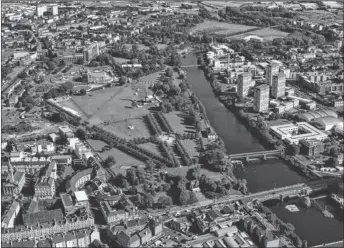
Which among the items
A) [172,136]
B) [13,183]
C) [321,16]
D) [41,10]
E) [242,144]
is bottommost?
[242,144]

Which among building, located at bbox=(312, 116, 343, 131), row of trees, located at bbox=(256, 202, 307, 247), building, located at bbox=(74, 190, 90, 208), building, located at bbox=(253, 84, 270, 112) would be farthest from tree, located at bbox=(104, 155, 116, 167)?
building, located at bbox=(312, 116, 343, 131)

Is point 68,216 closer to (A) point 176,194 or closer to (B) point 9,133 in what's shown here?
(A) point 176,194

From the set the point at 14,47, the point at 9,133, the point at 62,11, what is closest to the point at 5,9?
the point at 62,11

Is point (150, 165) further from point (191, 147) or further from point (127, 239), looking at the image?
point (127, 239)

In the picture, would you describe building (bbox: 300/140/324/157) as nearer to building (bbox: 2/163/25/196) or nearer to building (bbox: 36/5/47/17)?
building (bbox: 2/163/25/196)

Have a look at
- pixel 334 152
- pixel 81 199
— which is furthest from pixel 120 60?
pixel 81 199
